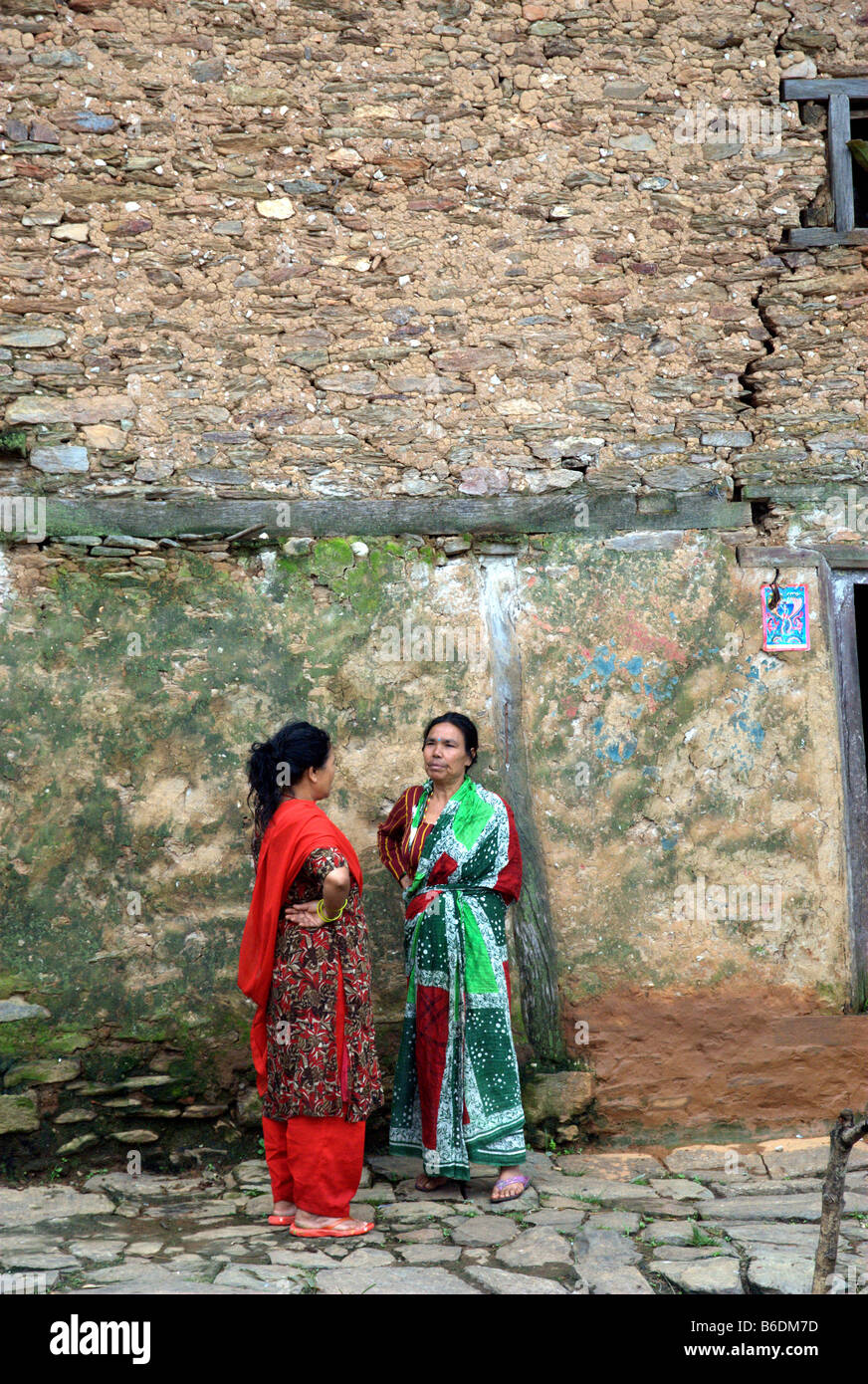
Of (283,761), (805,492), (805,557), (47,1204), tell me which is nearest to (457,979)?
(283,761)

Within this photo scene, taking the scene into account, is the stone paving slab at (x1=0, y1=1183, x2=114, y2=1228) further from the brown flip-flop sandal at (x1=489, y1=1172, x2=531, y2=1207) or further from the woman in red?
the brown flip-flop sandal at (x1=489, y1=1172, x2=531, y2=1207)

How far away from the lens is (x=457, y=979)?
12.4 feet

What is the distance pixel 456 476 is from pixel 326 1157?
247cm

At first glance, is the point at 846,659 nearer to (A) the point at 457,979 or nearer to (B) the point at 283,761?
(A) the point at 457,979

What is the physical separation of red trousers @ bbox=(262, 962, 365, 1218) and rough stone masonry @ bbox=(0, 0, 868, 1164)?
2.51 ft

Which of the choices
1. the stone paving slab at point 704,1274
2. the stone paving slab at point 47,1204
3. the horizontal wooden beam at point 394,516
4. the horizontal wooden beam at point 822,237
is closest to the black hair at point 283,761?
the horizontal wooden beam at point 394,516

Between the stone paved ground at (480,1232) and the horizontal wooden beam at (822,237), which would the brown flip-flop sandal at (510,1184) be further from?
the horizontal wooden beam at (822,237)

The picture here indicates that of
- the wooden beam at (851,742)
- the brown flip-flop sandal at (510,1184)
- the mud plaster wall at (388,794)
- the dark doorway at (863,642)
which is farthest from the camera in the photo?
the dark doorway at (863,642)

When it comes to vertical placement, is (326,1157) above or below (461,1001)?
below

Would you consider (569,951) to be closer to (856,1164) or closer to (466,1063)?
(466,1063)

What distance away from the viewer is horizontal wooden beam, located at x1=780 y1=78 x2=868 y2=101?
452cm

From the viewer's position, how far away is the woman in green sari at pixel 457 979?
3723mm

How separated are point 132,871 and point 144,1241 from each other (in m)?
1.27

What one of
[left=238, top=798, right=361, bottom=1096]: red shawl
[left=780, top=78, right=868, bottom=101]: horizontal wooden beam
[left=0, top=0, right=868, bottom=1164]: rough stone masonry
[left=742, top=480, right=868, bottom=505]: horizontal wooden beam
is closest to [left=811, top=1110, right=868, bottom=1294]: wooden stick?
[left=238, top=798, right=361, bottom=1096]: red shawl
